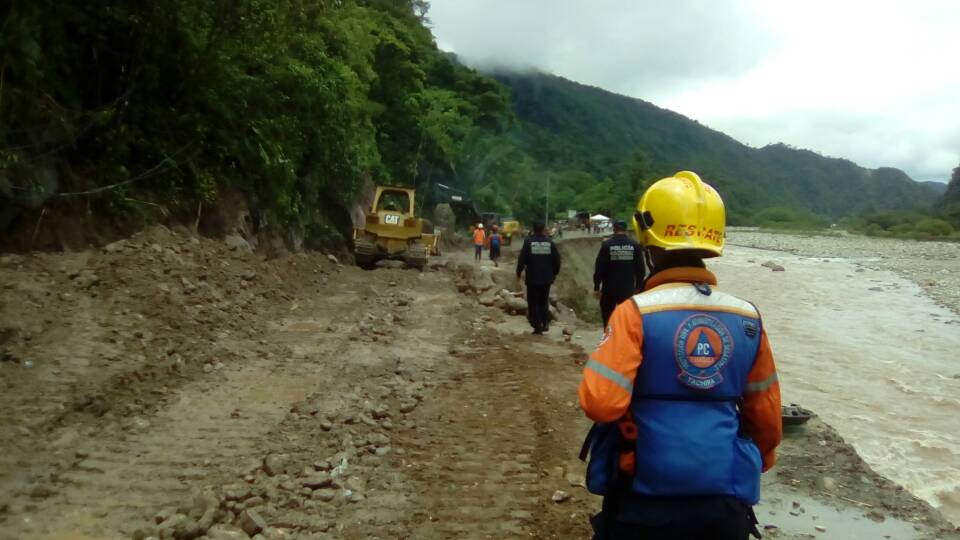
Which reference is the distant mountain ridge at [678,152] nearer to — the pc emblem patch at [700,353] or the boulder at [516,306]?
the boulder at [516,306]

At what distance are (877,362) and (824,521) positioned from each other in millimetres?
A: 14202

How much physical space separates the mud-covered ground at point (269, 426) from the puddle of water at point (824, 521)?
4 cm

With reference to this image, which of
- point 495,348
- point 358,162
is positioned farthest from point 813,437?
point 358,162

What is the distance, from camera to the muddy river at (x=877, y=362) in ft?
32.9

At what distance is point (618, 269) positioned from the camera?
27.5 feet

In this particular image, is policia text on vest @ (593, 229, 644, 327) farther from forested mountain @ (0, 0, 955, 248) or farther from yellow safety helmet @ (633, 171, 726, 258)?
yellow safety helmet @ (633, 171, 726, 258)

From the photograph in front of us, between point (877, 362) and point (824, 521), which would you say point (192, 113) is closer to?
point (824, 521)

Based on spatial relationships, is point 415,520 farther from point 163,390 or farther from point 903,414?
point 903,414

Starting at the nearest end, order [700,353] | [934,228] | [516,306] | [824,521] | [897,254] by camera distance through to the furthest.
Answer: [700,353] → [824,521] → [516,306] → [897,254] → [934,228]

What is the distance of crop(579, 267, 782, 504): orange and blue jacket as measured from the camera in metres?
2.13

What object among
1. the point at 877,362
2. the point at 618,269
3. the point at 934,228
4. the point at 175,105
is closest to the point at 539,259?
the point at 618,269

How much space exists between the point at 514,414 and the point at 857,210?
143 metres

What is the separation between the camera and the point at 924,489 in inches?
338

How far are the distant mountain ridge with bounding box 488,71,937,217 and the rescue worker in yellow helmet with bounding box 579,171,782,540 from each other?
93.1 meters
